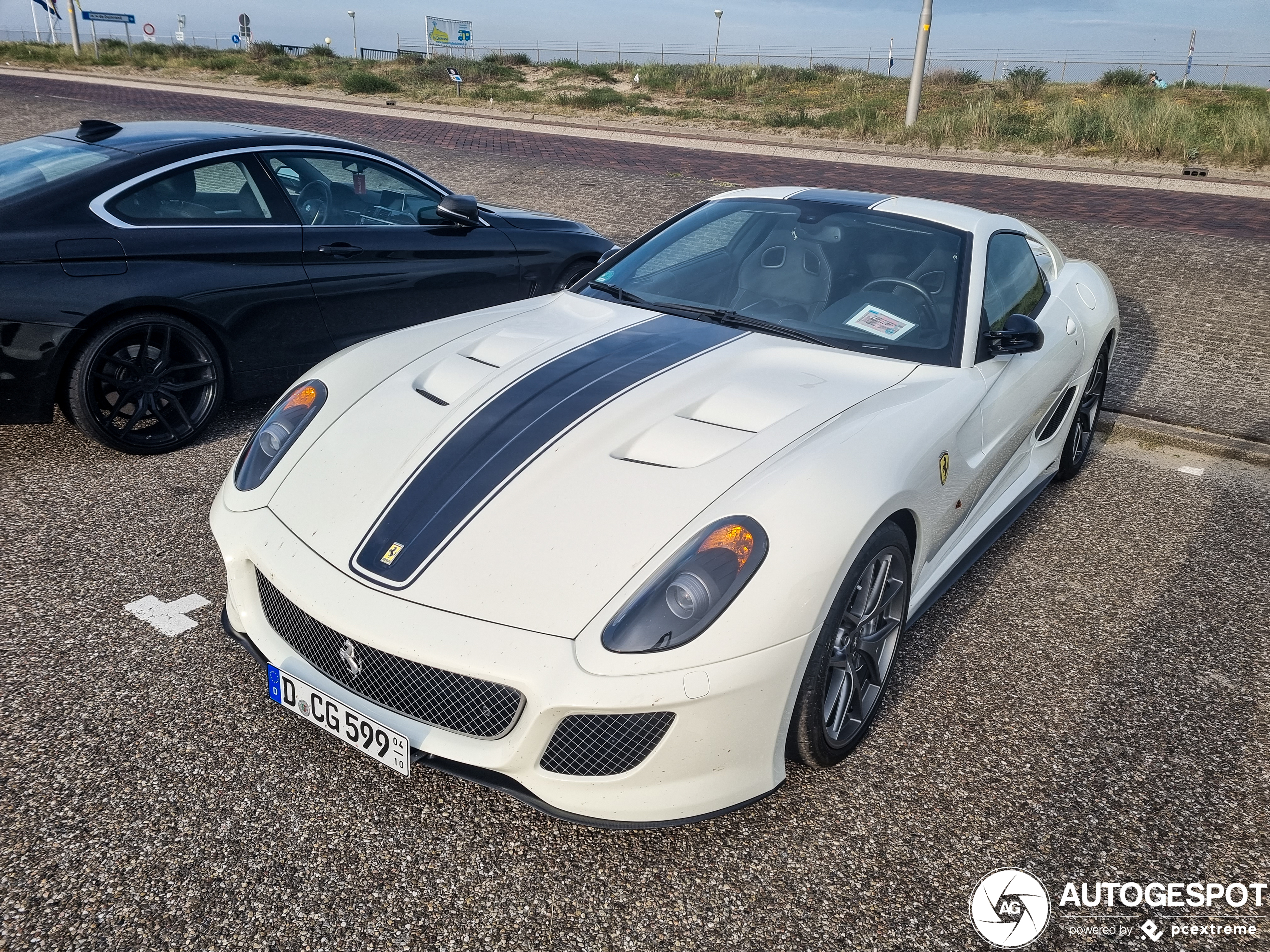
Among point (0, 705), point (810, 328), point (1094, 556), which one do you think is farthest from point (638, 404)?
point (1094, 556)

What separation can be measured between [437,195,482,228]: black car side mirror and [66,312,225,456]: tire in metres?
1.49

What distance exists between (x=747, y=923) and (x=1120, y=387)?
5.38 meters

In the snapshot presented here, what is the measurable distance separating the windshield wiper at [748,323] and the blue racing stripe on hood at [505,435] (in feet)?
0.28

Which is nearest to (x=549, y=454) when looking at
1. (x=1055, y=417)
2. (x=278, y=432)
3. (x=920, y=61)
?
(x=278, y=432)

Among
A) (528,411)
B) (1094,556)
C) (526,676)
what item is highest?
(528,411)

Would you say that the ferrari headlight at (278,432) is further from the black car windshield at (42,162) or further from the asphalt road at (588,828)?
the black car windshield at (42,162)

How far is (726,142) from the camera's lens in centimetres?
1830

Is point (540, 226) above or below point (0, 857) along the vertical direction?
above

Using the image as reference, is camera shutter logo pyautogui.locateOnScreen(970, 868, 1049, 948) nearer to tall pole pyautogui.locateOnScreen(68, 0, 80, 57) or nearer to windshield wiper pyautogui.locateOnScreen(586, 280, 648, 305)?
windshield wiper pyautogui.locateOnScreen(586, 280, 648, 305)

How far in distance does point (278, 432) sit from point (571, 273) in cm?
343

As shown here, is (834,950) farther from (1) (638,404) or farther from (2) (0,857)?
A: (2) (0,857)

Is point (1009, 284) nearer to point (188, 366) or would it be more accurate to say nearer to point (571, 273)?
point (571, 273)

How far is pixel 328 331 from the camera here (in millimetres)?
5004

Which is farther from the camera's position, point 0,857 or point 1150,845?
point 1150,845
